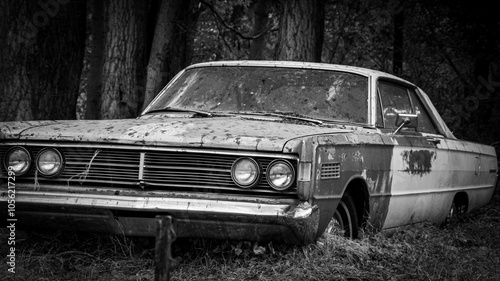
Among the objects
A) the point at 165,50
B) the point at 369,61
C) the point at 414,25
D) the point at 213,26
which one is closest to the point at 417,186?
the point at 165,50

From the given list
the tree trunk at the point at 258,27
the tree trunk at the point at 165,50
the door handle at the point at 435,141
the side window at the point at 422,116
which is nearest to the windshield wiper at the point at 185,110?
the door handle at the point at 435,141

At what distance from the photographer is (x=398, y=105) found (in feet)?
22.6

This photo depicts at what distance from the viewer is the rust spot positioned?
6.47m

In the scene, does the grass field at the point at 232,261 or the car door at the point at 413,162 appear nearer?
the grass field at the point at 232,261

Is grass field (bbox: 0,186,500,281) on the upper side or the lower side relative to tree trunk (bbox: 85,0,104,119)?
lower

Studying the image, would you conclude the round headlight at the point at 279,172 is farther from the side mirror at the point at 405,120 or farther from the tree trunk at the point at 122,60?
the tree trunk at the point at 122,60

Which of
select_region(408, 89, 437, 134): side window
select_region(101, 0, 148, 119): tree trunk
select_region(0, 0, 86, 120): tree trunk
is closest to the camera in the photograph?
select_region(408, 89, 437, 134): side window

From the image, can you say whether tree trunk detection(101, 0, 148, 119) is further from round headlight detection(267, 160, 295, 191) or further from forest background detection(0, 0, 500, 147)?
round headlight detection(267, 160, 295, 191)

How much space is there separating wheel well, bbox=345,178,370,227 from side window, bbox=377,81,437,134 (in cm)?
63

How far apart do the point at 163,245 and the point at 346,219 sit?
98.3 inches

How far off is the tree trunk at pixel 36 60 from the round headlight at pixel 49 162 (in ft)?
17.4

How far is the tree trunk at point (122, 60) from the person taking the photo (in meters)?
10.2

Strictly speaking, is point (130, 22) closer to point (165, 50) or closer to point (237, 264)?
point (165, 50)

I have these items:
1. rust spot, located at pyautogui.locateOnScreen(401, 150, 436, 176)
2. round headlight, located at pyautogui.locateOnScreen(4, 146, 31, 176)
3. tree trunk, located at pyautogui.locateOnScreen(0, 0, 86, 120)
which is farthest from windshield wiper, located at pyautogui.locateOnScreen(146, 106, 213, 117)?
tree trunk, located at pyautogui.locateOnScreen(0, 0, 86, 120)
